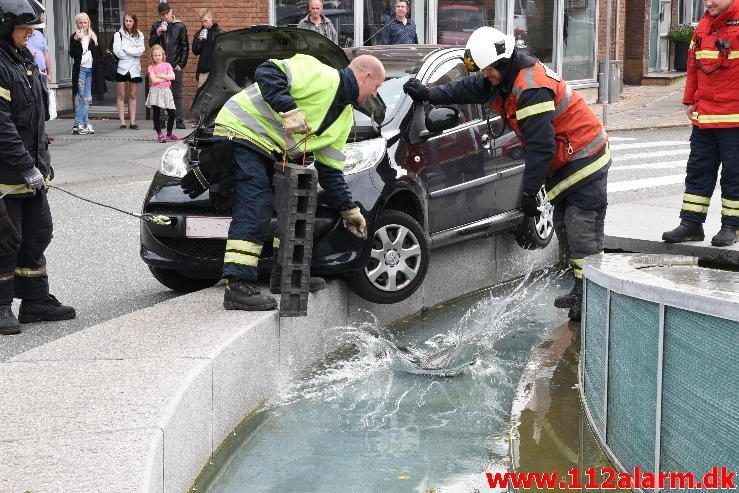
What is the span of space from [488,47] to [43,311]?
10.2ft

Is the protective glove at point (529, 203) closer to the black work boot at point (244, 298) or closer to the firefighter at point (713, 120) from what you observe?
the firefighter at point (713, 120)

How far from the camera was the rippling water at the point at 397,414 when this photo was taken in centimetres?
529

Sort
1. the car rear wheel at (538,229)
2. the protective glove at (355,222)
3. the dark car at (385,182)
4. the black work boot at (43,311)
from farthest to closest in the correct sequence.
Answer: the car rear wheel at (538,229), the black work boot at (43,311), the dark car at (385,182), the protective glove at (355,222)

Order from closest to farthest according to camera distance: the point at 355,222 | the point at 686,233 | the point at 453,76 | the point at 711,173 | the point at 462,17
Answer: the point at 355,222 < the point at 711,173 < the point at 686,233 < the point at 453,76 < the point at 462,17

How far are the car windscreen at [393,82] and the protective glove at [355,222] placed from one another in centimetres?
100

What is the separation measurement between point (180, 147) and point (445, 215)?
1.80 meters

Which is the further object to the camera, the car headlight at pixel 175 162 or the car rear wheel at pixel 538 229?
the car rear wheel at pixel 538 229

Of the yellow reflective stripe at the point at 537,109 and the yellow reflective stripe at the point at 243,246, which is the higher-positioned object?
the yellow reflective stripe at the point at 537,109

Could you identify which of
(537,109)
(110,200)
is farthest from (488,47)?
(110,200)

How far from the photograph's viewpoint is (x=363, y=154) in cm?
756

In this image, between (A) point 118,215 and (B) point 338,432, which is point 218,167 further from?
(A) point 118,215

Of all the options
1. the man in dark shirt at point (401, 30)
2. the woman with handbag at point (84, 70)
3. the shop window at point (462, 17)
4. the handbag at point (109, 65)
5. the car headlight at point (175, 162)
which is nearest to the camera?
the car headlight at point (175, 162)

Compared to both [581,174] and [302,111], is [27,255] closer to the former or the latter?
[302,111]

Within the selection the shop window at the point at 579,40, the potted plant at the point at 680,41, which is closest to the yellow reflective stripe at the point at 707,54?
the shop window at the point at 579,40
